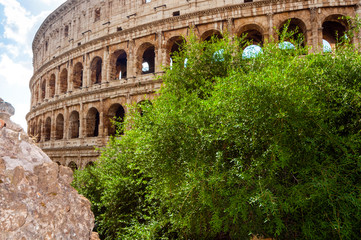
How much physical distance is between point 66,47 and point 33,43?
9389 mm

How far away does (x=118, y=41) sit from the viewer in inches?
648

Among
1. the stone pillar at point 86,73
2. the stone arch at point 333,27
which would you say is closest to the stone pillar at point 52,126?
the stone pillar at point 86,73

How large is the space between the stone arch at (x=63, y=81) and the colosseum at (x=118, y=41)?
7cm

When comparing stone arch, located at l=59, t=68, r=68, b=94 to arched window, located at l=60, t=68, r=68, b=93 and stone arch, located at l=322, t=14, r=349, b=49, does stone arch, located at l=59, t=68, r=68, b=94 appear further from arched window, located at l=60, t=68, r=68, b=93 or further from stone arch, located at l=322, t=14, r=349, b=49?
stone arch, located at l=322, t=14, r=349, b=49

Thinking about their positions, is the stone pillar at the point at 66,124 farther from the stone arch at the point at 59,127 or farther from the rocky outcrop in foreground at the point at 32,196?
the rocky outcrop in foreground at the point at 32,196

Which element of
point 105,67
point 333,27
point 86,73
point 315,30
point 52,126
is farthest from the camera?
point 52,126

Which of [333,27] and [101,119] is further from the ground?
[333,27]

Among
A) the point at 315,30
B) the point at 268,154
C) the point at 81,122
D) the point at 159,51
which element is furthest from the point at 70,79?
the point at 268,154

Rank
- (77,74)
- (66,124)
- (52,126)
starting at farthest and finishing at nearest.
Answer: (52,126), (77,74), (66,124)

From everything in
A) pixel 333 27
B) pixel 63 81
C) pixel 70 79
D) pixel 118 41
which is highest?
pixel 118 41

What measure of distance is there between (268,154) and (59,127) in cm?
1859

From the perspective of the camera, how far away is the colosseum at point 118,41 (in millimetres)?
13383

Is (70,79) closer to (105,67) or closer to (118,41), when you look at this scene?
(105,67)

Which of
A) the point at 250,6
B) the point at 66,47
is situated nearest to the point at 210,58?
the point at 250,6
